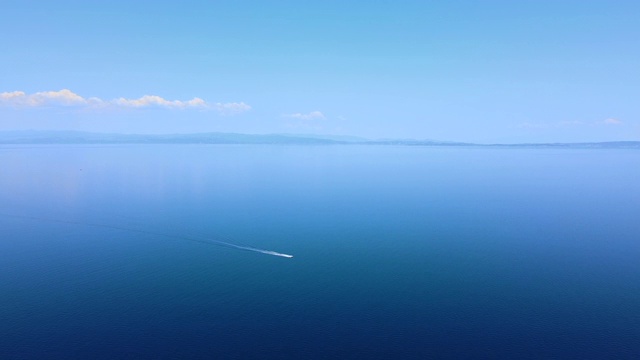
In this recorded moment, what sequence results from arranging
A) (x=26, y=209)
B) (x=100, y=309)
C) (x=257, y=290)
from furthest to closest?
(x=26, y=209), (x=257, y=290), (x=100, y=309)

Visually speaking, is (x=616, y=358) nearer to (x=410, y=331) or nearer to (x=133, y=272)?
(x=410, y=331)

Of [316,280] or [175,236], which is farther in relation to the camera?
[175,236]

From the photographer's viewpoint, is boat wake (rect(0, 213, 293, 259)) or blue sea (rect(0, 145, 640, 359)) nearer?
blue sea (rect(0, 145, 640, 359))

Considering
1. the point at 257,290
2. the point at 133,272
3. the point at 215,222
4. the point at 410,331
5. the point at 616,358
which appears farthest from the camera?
the point at 215,222

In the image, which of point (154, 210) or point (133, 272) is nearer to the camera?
point (133, 272)

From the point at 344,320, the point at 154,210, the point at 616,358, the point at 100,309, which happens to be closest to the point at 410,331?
the point at 344,320

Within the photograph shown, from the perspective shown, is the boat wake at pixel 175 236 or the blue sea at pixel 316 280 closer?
the blue sea at pixel 316 280

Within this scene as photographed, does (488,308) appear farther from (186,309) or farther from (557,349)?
(186,309)

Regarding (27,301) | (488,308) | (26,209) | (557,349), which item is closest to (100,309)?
(27,301)
